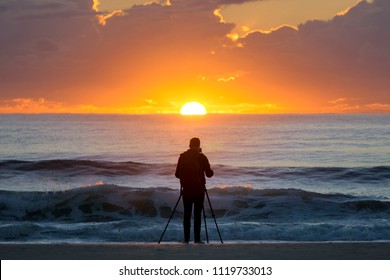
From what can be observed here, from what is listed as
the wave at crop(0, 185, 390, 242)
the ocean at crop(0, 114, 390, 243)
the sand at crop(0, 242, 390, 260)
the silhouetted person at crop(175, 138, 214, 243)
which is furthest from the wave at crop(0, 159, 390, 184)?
the silhouetted person at crop(175, 138, 214, 243)

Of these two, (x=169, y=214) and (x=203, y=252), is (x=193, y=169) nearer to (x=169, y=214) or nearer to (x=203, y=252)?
(x=203, y=252)

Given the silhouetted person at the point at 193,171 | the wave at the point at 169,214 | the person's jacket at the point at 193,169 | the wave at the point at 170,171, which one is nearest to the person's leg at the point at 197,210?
the silhouetted person at the point at 193,171

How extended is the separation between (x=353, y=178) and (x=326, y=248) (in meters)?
24.7

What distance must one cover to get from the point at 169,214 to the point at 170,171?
15.6m

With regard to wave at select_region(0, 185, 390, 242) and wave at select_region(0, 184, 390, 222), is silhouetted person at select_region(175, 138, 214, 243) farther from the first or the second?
wave at select_region(0, 184, 390, 222)

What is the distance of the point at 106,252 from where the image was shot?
43.7 ft

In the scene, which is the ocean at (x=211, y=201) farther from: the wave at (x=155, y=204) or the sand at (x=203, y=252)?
the sand at (x=203, y=252)

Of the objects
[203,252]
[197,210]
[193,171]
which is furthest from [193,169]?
[203,252]

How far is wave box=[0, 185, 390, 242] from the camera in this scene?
18.9 m

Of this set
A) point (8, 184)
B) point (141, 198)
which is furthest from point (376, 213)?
point (8, 184)

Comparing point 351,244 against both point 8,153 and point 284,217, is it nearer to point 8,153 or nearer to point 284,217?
point 284,217

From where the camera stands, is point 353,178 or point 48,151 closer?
point 353,178

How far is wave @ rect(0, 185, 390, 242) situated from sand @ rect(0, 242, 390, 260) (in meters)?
4.41

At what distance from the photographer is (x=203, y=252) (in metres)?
13.0
